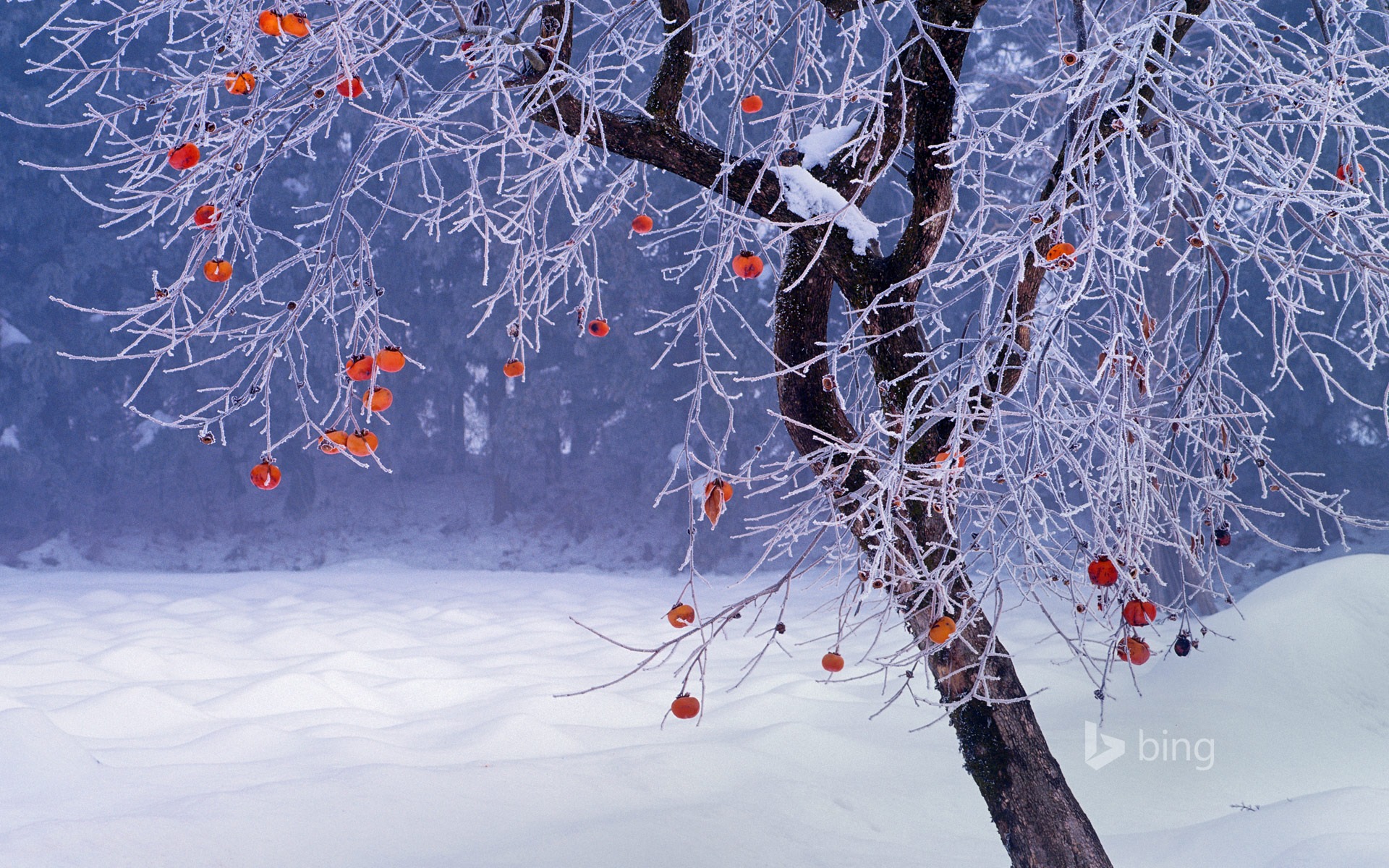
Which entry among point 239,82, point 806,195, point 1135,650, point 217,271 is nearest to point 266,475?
point 217,271

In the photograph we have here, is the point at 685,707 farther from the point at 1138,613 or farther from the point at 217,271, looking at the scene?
the point at 217,271

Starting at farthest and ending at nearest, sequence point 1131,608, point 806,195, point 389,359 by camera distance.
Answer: point 806,195 < point 389,359 < point 1131,608

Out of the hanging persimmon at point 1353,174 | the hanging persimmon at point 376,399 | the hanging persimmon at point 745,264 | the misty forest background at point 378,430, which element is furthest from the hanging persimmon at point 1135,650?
the misty forest background at point 378,430

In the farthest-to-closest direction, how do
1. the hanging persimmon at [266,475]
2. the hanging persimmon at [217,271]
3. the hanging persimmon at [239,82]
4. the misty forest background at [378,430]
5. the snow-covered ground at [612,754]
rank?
the misty forest background at [378,430]
the snow-covered ground at [612,754]
the hanging persimmon at [217,271]
the hanging persimmon at [266,475]
the hanging persimmon at [239,82]

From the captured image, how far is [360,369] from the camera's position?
1976mm

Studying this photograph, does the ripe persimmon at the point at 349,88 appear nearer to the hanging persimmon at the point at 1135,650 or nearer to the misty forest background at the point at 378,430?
the hanging persimmon at the point at 1135,650

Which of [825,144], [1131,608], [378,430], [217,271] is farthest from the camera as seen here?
[378,430]

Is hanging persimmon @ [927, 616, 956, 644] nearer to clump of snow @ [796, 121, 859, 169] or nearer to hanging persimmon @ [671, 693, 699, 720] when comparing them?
hanging persimmon @ [671, 693, 699, 720]

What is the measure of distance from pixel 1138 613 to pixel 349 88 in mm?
1861

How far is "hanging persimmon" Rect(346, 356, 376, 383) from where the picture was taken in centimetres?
196

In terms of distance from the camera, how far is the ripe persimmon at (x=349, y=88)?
6.25 ft

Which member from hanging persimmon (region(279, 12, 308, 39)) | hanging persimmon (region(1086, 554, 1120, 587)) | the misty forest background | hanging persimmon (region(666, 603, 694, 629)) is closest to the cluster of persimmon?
hanging persimmon (region(1086, 554, 1120, 587))

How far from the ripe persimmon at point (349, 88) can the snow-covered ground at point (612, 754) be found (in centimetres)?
223

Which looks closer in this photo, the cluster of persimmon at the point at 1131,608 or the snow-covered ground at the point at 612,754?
Answer: the cluster of persimmon at the point at 1131,608
